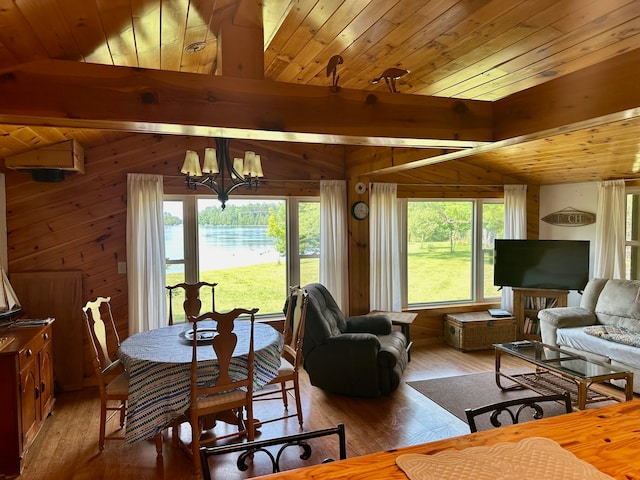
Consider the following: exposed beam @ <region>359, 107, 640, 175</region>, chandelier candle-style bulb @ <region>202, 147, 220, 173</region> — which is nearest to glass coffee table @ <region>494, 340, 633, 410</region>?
exposed beam @ <region>359, 107, 640, 175</region>

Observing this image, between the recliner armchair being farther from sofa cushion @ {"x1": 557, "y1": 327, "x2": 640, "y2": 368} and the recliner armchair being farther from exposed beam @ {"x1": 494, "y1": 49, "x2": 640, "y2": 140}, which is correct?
exposed beam @ {"x1": 494, "y1": 49, "x2": 640, "y2": 140}

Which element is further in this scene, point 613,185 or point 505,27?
point 613,185

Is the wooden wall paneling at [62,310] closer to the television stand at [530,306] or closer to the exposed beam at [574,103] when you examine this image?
the exposed beam at [574,103]

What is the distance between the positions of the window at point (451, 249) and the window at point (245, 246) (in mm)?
1406

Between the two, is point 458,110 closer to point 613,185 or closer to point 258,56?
point 258,56

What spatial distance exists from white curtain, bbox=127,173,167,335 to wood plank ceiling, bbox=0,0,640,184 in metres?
1.10

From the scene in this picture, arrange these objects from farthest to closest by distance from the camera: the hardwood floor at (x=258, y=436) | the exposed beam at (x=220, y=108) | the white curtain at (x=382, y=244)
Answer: the white curtain at (x=382, y=244) → the hardwood floor at (x=258, y=436) → the exposed beam at (x=220, y=108)

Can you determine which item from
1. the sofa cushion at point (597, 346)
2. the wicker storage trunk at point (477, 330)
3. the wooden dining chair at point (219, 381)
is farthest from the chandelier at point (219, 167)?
the sofa cushion at point (597, 346)

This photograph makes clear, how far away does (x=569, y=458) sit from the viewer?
4.52 feet

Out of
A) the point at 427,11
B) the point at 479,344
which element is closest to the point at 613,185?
the point at 479,344

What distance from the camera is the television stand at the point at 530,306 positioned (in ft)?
18.0

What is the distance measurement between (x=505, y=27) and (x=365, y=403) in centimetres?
304

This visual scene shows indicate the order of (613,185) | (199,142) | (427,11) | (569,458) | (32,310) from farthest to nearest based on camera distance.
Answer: (613,185), (199,142), (32,310), (427,11), (569,458)

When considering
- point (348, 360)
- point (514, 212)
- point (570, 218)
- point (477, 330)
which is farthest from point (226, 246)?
point (570, 218)
